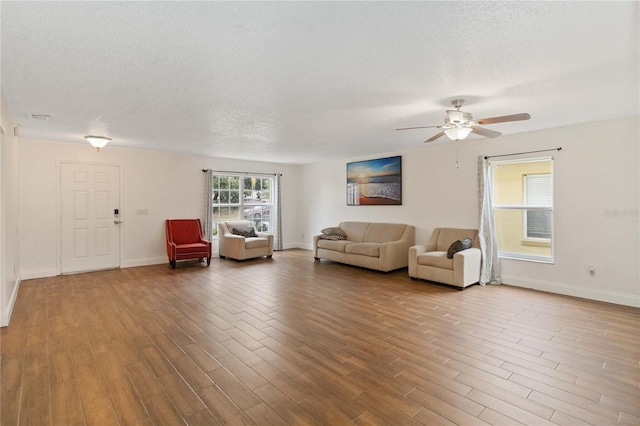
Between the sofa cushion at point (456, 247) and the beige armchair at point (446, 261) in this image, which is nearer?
the beige armchair at point (446, 261)

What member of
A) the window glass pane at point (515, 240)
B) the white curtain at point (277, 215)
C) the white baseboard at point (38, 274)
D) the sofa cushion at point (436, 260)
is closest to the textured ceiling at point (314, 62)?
the window glass pane at point (515, 240)

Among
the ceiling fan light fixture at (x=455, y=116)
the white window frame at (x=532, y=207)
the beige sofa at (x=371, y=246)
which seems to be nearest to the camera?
the ceiling fan light fixture at (x=455, y=116)

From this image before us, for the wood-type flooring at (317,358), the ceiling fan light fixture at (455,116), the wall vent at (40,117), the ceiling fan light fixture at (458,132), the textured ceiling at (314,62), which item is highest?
the wall vent at (40,117)

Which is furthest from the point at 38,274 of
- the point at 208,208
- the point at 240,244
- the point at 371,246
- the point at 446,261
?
the point at 446,261

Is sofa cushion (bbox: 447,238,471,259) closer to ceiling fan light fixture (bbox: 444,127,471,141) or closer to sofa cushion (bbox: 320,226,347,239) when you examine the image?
ceiling fan light fixture (bbox: 444,127,471,141)

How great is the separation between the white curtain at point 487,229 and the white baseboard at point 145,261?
623cm

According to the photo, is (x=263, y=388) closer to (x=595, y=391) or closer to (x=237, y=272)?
(x=595, y=391)

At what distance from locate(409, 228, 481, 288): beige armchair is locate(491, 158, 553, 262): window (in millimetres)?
521

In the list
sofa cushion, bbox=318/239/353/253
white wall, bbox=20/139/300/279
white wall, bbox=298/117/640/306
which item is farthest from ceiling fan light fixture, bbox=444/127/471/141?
white wall, bbox=20/139/300/279

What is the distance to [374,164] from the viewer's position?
717 cm

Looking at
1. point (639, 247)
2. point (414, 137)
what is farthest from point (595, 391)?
point (414, 137)

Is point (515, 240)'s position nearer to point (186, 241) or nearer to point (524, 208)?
point (524, 208)

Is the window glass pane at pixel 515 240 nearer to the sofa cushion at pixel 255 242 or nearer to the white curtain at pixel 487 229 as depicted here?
the white curtain at pixel 487 229

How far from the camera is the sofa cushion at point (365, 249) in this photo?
238 inches
